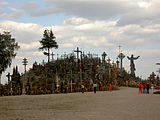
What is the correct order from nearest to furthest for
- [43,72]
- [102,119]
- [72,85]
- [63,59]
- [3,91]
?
[102,119], [3,91], [72,85], [43,72], [63,59]

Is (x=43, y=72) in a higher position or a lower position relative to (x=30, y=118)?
higher

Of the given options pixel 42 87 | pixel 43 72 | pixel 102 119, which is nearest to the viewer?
pixel 102 119

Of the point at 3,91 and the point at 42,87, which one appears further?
the point at 42,87

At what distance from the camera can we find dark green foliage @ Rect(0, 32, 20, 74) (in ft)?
141

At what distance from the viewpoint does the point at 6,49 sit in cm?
4334

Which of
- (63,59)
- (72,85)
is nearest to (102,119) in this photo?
(72,85)

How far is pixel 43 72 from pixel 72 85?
789cm

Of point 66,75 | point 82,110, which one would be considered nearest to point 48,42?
point 66,75

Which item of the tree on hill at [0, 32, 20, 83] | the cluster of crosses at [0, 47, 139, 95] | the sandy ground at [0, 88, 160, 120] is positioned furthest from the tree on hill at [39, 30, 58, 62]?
the sandy ground at [0, 88, 160, 120]

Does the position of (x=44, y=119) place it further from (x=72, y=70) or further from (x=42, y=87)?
(x=72, y=70)

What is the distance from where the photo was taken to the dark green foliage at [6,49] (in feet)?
141

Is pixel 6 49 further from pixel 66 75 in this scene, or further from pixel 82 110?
pixel 82 110

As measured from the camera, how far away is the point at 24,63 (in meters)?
56.4

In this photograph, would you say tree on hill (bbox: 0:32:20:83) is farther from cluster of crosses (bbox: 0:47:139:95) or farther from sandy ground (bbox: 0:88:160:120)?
sandy ground (bbox: 0:88:160:120)
